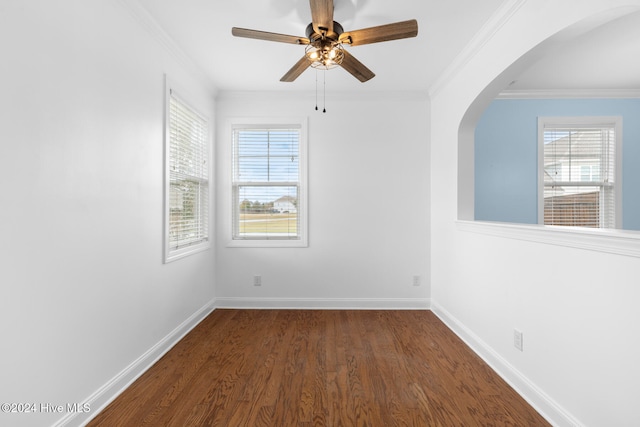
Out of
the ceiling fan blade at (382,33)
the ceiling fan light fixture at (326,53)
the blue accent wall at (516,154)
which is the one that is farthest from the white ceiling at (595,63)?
the ceiling fan light fixture at (326,53)

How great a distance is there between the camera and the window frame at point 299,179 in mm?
3842

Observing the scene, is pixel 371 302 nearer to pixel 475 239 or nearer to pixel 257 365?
pixel 475 239

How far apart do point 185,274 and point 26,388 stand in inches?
65.2

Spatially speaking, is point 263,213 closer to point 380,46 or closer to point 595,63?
point 380,46

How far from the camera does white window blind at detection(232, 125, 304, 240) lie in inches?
154

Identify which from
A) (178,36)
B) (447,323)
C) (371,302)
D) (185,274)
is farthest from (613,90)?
(185,274)

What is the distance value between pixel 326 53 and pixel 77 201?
1.74 m

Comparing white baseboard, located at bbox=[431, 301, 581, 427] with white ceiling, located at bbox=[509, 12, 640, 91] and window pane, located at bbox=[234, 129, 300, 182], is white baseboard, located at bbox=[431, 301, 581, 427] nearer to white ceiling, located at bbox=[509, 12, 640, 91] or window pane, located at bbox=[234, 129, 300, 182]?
white ceiling, located at bbox=[509, 12, 640, 91]

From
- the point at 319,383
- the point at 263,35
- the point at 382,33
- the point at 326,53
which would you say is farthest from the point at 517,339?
the point at 263,35

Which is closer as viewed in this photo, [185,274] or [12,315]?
[12,315]

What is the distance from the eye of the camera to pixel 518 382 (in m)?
2.11

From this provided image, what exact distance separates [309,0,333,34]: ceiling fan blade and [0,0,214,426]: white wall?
128 cm

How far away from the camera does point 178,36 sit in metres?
2.63

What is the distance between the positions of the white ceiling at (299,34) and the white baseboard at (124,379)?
2524 millimetres
